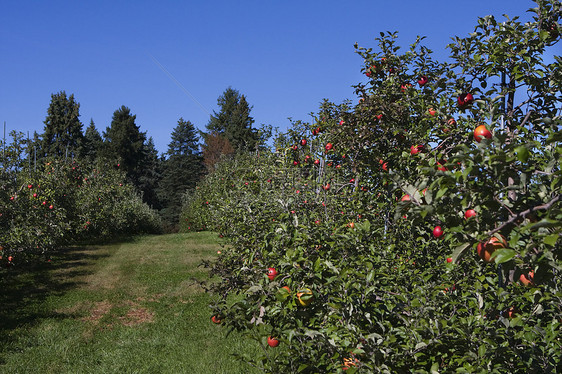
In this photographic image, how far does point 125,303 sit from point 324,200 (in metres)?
5.58

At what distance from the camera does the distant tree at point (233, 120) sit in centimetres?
4428

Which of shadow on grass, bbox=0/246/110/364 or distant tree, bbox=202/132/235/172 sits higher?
distant tree, bbox=202/132/235/172

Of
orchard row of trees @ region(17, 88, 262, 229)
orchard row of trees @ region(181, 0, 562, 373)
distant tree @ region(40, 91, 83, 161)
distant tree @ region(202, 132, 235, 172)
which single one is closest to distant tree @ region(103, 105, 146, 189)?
orchard row of trees @ region(17, 88, 262, 229)

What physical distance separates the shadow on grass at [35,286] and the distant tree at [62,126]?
24536 mm

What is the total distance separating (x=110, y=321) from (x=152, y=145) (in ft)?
147

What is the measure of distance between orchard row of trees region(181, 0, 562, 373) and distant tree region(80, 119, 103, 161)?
3656 centimetres

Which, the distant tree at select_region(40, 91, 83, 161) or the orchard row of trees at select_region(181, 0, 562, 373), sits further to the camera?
the distant tree at select_region(40, 91, 83, 161)

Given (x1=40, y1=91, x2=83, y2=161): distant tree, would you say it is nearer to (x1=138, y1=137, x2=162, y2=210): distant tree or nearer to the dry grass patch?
(x1=138, y1=137, x2=162, y2=210): distant tree

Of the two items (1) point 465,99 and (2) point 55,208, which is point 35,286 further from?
(1) point 465,99

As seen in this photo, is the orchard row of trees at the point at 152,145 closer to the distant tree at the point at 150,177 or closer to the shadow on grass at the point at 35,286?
the distant tree at the point at 150,177

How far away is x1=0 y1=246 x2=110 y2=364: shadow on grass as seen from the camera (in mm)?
6973

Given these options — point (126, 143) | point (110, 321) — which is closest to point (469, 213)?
point (110, 321)

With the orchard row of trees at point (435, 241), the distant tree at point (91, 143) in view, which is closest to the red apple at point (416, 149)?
the orchard row of trees at point (435, 241)

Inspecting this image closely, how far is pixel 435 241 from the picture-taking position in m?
3.35
